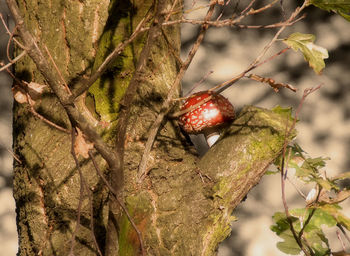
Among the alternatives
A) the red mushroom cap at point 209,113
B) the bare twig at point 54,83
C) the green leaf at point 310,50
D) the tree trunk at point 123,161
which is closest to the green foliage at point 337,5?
the green leaf at point 310,50

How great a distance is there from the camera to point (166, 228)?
1.59 metres

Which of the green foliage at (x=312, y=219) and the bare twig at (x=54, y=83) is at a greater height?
the bare twig at (x=54, y=83)

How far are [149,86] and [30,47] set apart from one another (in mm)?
624

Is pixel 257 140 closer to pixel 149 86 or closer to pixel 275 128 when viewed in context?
pixel 275 128

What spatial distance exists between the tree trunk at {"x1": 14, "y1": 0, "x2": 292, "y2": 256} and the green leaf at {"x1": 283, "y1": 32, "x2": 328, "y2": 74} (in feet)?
0.80

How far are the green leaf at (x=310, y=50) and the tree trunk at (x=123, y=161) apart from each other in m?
0.25

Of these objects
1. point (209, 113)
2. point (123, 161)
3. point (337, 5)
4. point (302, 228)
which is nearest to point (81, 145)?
point (123, 161)

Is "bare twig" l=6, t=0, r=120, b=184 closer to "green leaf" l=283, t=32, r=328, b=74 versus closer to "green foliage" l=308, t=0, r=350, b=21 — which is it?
"green leaf" l=283, t=32, r=328, b=74

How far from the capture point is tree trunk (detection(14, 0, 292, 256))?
1.59m

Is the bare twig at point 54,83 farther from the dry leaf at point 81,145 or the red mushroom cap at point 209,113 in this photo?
the red mushroom cap at point 209,113

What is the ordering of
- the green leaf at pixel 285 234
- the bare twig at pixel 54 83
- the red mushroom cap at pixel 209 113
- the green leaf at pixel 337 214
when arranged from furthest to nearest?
the red mushroom cap at pixel 209 113 < the green leaf at pixel 285 234 < the green leaf at pixel 337 214 < the bare twig at pixel 54 83

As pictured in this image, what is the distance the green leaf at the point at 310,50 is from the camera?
58.9 inches

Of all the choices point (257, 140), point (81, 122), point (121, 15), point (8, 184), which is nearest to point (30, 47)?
point (81, 122)

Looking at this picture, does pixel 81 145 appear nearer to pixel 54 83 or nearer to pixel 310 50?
pixel 54 83
